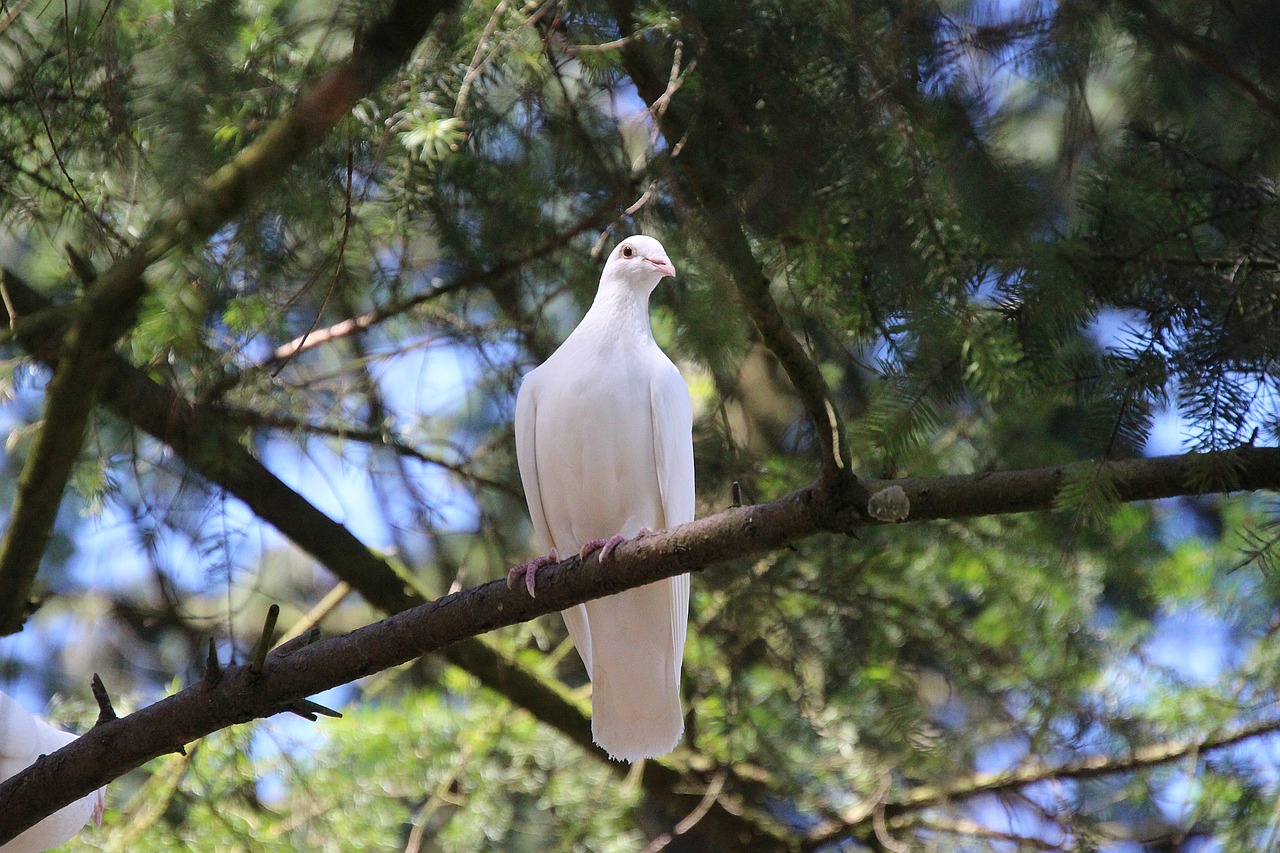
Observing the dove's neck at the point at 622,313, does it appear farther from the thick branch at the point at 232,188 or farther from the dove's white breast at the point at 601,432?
the thick branch at the point at 232,188

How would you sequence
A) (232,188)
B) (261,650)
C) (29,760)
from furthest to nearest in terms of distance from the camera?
1. (29,760)
2. (261,650)
3. (232,188)

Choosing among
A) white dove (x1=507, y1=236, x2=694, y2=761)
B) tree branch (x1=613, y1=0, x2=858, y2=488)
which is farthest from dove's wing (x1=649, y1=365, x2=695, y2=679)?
tree branch (x1=613, y1=0, x2=858, y2=488)

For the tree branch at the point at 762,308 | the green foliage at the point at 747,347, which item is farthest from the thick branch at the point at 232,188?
the tree branch at the point at 762,308

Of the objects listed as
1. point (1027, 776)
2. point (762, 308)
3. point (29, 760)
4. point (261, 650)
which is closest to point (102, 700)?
point (261, 650)

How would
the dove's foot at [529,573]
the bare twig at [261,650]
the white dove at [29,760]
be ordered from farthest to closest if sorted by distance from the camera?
1. the white dove at [29,760]
2. the dove's foot at [529,573]
3. the bare twig at [261,650]

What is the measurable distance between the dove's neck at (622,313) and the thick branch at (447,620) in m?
0.81

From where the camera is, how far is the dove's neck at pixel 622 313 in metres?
3.06

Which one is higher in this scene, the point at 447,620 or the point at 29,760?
the point at 29,760

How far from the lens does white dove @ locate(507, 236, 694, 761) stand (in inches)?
117

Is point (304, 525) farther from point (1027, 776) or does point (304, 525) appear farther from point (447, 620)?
point (1027, 776)

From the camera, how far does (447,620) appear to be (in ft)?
7.72

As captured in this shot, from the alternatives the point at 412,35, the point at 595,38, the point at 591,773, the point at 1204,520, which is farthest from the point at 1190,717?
the point at 412,35

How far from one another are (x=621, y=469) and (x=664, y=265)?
0.52 meters

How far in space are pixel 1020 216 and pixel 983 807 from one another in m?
2.96
